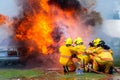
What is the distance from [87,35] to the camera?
71.5 feet

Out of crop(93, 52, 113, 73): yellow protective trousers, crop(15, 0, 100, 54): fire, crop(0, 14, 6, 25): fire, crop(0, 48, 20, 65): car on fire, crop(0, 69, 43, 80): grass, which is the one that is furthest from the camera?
crop(0, 14, 6, 25): fire

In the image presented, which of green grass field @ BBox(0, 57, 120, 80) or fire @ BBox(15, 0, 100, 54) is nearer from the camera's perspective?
green grass field @ BBox(0, 57, 120, 80)

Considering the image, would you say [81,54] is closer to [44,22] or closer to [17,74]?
[17,74]

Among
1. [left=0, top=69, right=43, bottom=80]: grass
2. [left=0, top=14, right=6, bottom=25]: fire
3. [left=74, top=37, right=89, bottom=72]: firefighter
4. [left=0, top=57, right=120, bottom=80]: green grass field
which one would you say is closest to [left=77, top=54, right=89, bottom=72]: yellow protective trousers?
[left=74, top=37, right=89, bottom=72]: firefighter

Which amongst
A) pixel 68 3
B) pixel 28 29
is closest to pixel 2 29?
pixel 28 29

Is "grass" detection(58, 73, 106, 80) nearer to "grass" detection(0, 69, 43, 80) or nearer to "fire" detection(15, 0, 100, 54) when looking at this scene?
"grass" detection(0, 69, 43, 80)

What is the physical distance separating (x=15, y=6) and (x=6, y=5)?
88 centimetres

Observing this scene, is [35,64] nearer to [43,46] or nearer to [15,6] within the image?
[43,46]

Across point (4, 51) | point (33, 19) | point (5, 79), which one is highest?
point (33, 19)

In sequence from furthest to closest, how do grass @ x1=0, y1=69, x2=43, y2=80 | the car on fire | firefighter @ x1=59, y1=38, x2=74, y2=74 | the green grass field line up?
the car on fire → firefighter @ x1=59, y1=38, x2=74, y2=74 → grass @ x1=0, y1=69, x2=43, y2=80 → the green grass field

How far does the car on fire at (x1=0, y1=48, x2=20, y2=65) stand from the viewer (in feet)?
60.8

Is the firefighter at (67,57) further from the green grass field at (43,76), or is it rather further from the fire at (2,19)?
the fire at (2,19)

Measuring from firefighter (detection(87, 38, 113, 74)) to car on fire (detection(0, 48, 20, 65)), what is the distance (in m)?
4.06

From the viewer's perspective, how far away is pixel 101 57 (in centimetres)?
1555
